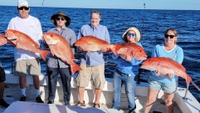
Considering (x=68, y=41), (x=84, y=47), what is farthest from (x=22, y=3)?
(x=84, y=47)

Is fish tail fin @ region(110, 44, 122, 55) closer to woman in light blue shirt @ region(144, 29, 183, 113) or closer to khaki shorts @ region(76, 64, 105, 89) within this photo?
khaki shorts @ region(76, 64, 105, 89)

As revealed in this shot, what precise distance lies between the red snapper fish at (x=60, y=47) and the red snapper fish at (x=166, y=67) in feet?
4.17

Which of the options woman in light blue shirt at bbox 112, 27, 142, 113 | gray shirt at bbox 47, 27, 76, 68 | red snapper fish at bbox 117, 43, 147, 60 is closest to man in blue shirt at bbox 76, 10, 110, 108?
gray shirt at bbox 47, 27, 76, 68

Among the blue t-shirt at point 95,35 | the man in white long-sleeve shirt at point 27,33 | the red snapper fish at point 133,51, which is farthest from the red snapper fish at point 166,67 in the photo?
the man in white long-sleeve shirt at point 27,33

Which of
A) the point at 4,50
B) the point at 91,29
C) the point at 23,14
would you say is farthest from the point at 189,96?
the point at 4,50

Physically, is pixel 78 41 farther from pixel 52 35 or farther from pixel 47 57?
pixel 47 57

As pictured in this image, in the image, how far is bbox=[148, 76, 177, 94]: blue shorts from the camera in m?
4.04

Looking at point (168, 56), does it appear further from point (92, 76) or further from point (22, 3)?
point (22, 3)

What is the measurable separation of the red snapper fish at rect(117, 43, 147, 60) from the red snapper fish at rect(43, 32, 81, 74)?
837mm

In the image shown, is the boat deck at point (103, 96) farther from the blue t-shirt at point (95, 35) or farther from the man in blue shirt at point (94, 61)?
the blue t-shirt at point (95, 35)

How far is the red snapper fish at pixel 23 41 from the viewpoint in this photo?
422cm

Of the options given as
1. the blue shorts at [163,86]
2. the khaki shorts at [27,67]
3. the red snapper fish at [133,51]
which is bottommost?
the blue shorts at [163,86]

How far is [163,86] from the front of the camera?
4082 mm

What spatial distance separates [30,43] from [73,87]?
50.8 inches
